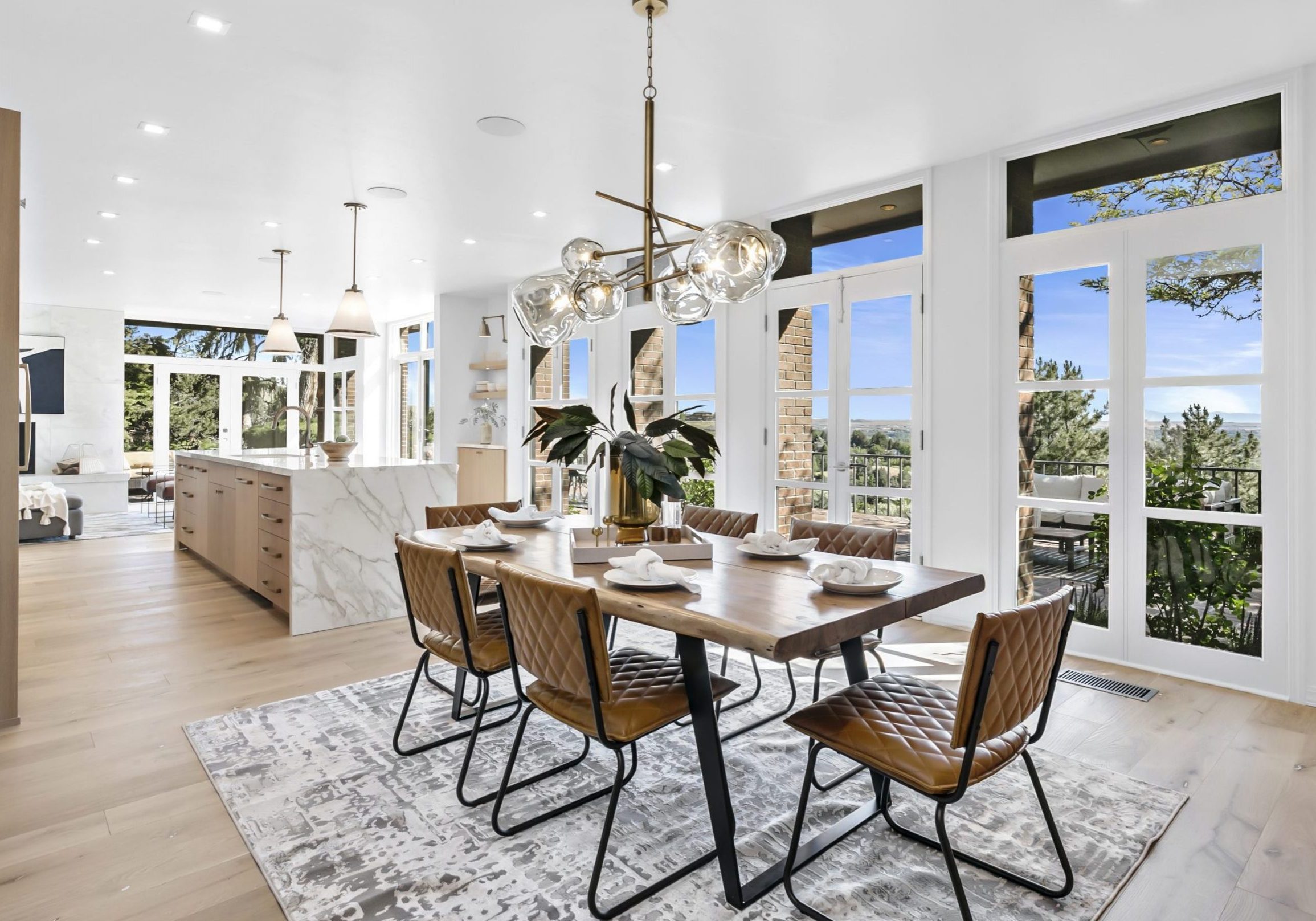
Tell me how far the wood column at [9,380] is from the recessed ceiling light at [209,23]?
808 mm

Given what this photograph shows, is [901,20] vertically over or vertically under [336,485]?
over

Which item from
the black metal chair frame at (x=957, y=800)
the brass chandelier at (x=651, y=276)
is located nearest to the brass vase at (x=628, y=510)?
the brass chandelier at (x=651, y=276)

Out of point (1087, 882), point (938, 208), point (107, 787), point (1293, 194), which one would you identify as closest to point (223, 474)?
point (107, 787)

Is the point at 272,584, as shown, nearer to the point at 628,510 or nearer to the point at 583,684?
the point at 628,510

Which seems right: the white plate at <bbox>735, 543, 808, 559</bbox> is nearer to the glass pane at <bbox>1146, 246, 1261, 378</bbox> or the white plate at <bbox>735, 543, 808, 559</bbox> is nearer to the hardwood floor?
the hardwood floor

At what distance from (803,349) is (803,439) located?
604 mm

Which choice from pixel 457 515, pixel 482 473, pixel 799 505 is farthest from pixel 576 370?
pixel 457 515

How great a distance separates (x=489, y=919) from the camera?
5.87 ft

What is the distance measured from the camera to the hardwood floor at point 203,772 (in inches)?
74.6

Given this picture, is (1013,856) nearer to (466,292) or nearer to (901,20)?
(901,20)

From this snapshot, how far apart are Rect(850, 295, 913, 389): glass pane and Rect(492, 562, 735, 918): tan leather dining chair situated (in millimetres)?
2905

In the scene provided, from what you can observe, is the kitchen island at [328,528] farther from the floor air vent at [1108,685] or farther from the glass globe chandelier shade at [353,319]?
the floor air vent at [1108,685]

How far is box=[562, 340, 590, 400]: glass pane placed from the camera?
7005 millimetres

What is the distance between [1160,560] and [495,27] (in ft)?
12.3
